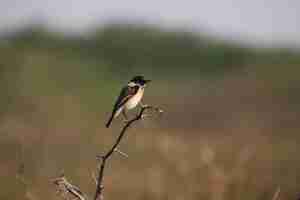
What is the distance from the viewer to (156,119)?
735 inches

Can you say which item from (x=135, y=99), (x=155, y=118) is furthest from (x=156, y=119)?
(x=135, y=99)

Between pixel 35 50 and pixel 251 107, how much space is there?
8.82 meters

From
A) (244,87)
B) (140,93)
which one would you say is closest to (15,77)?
(244,87)

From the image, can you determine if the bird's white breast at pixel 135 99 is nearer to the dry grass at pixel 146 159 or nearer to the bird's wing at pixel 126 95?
the bird's wing at pixel 126 95

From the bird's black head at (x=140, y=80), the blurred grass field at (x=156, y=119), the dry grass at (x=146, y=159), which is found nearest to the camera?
A: the bird's black head at (x=140, y=80)

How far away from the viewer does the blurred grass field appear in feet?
28.5

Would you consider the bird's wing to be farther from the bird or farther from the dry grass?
the dry grass

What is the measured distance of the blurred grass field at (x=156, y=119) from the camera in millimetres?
8680

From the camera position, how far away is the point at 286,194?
383 inches

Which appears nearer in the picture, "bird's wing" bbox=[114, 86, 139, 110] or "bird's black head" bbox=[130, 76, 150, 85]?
"bird's black head" bbox=[130, 76, 150, 85]

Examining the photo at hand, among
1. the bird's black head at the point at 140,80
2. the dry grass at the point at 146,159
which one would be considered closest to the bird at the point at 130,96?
the bird's black head at the point at 140,80

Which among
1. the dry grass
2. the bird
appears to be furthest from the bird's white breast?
the dry grass

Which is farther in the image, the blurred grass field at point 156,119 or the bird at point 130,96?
the blurred grass field at point 156,119

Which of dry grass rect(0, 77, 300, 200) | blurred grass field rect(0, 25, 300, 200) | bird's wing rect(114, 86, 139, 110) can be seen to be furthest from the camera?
blurred grass field rect(0, 25, 300, 200)
